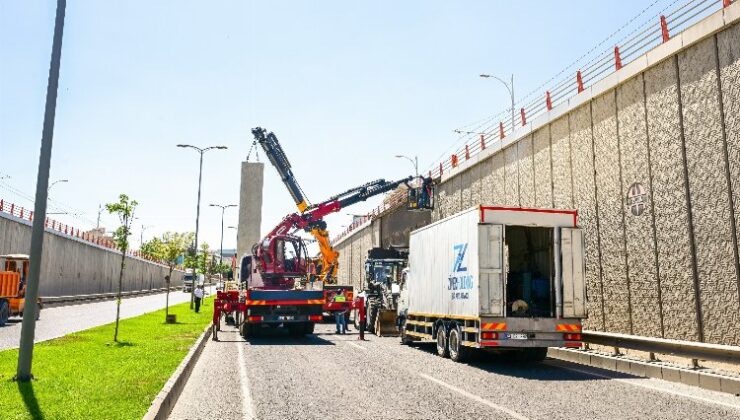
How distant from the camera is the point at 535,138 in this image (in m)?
20.0

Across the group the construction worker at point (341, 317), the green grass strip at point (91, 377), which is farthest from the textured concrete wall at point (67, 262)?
the green grass strip at point (91, 377)

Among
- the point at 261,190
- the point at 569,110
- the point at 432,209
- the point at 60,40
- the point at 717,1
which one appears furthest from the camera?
the point at 261,190

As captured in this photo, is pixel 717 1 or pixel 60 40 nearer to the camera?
pixel 60 40

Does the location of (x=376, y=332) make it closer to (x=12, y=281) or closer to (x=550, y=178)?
(x=550, y=178)

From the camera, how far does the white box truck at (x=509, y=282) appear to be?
12547 mm

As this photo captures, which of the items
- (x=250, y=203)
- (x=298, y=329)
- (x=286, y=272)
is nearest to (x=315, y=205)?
(x=286, y=272)

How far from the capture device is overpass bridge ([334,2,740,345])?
469 inches

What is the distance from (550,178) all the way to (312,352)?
9.31m

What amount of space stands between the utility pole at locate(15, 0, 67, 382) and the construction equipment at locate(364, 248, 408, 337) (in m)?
11.9

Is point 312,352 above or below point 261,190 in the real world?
below

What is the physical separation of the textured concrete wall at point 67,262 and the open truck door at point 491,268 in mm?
32088

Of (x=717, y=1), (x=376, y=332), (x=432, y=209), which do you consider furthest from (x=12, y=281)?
(x=717, y=1)

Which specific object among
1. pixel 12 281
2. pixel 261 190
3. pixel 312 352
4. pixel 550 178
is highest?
pixel 261 190

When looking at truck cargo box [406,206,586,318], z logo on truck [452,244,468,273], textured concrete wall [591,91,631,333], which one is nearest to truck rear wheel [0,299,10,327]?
truck cargo box [406,206,586,318]
